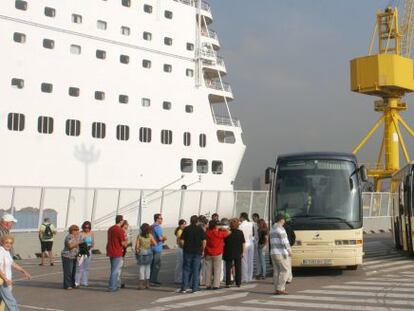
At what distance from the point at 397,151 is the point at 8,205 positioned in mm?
36505

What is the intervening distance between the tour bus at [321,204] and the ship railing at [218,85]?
20227 mm

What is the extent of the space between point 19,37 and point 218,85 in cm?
1243

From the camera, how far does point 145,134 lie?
30.0 metres

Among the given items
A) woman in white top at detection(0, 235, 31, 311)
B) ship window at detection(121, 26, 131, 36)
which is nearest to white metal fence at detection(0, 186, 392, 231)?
ship window at detection(121, 26, 131, 36)

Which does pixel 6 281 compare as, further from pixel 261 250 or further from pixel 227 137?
pixel 227 137

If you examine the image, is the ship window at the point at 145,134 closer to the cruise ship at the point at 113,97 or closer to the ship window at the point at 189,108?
the cruise ship at the point at 113,97

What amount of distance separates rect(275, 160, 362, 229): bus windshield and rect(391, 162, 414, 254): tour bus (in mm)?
3016

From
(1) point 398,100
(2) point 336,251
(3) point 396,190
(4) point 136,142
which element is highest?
(1) point 398,100

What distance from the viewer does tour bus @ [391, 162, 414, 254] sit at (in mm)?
16391

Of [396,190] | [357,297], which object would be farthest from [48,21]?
[357,297]

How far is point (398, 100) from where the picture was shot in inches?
1918

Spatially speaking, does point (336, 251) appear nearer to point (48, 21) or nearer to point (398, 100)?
point (48, 21)

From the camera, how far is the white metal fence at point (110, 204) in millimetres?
20250

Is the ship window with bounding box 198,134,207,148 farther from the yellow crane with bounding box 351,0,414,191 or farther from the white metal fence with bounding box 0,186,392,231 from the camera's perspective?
the yellow crane with bounding box 351,0,414,191
